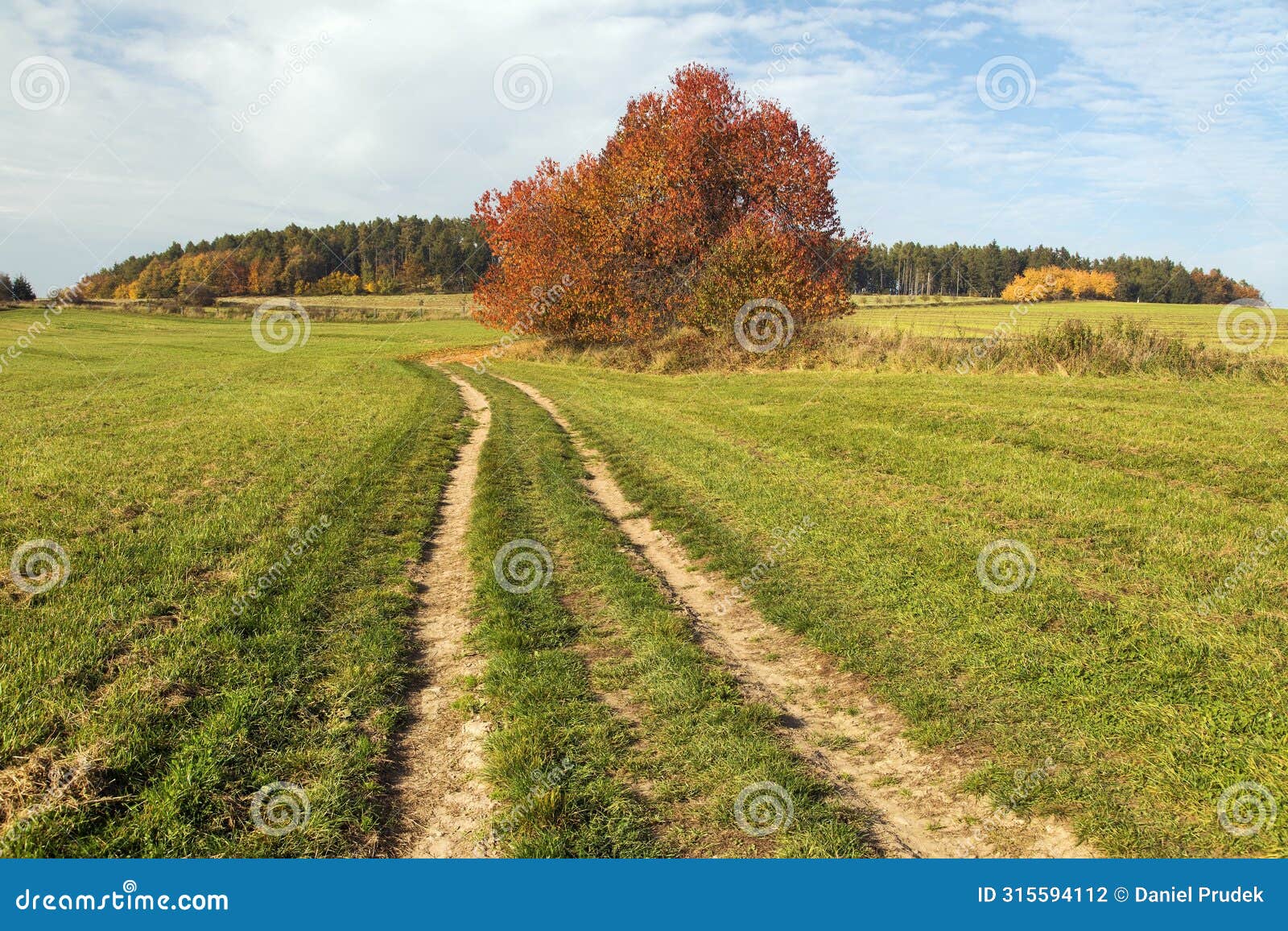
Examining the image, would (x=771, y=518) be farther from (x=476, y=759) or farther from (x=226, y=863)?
(x=226, y=863)

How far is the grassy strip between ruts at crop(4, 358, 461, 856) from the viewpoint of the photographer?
3.42 metres

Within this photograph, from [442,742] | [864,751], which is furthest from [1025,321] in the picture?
[442,742]

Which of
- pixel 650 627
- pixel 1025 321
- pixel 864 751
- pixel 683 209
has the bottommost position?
pixel 864 751

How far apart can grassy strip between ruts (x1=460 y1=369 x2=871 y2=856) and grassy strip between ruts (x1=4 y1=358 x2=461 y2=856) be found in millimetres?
734

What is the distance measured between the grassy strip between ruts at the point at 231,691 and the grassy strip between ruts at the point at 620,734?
0.73 m

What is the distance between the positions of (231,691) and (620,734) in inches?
96.0

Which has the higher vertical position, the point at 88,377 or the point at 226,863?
the point at 88,377

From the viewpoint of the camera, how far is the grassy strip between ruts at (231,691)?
11.2 feet

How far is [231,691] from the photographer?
4594 millimetres

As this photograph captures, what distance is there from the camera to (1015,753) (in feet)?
13.6

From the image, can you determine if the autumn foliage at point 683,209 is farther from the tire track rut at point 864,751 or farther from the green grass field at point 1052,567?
the tire track rut at point 864,751

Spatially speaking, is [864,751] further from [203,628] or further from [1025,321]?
[1025,321]

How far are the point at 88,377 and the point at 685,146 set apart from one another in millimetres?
22389

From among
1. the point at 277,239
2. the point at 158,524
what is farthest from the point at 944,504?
the point at 277,239
